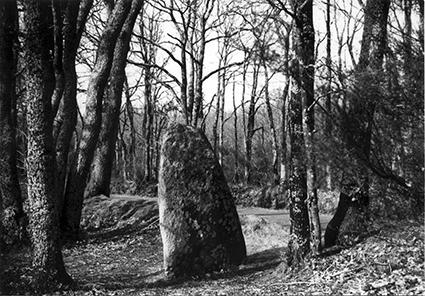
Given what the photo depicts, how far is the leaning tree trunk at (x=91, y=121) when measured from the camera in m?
11.6

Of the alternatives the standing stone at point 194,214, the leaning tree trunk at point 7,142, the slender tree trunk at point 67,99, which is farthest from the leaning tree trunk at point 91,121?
the standing stone at point 194,214

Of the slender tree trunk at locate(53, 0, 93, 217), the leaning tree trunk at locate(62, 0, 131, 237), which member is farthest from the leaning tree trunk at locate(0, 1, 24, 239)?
the leaning tree trunk at locate(62, 0, 131, 237)

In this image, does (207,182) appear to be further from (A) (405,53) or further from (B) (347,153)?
(A) (405,53)

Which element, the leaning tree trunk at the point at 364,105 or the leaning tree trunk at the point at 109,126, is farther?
the leaning tree trunk at the point at 109,126

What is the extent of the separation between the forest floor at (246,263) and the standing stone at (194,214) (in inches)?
11.7

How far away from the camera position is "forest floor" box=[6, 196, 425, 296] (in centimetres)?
566

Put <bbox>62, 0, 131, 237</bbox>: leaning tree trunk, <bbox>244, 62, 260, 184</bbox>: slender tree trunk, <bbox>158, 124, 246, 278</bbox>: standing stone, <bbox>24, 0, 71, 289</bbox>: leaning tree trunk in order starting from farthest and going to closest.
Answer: <bbox>244, 62, 260, 184</bbox>: slender tree trunk → <bbox>62, 0, 131, 237</bbox>: leaning tree trunk → <bbox>158, 124, 246, 278</bbox>: standing stone → <bbox>24, 0, 71, 289</bbox>: leaning tree trunk

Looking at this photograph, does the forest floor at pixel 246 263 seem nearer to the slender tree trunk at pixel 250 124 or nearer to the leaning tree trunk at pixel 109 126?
the leaning tree trunk at pixel 109 126

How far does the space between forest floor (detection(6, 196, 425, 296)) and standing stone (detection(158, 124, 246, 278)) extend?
0.98 ft

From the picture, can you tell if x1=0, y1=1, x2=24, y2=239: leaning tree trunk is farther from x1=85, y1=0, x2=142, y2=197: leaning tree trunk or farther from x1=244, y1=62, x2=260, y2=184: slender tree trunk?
x1=244, y1=62, x2=260, y2=184: slender tree trunk

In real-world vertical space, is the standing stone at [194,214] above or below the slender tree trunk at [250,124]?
below

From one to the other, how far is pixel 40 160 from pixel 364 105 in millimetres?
4858

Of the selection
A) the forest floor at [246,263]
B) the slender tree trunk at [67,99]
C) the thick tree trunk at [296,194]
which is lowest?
the forest floor at [246,263]

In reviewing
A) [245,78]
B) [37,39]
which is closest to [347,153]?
[37,39]
